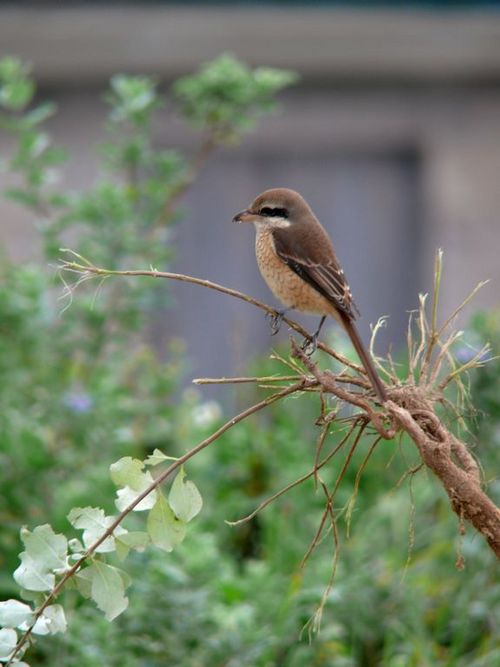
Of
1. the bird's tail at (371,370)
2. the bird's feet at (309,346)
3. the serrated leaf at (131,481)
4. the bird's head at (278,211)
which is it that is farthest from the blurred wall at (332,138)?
the serrated leaf at (131,481)

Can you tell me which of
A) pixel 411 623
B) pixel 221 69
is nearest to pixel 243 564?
pixel 411 623

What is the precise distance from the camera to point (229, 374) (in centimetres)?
786

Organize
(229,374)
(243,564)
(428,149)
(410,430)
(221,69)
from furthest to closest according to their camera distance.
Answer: (428,149) < (229,374) < (221,69) < (243,564) < (410,430)

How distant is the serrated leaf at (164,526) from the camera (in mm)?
2359

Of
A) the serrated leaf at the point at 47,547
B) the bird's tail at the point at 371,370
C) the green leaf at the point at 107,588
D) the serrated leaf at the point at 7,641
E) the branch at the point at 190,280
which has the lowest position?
the serrated leaf at the point at 7,641

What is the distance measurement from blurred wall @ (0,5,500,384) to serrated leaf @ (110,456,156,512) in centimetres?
521

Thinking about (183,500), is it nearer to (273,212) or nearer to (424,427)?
(424,427)

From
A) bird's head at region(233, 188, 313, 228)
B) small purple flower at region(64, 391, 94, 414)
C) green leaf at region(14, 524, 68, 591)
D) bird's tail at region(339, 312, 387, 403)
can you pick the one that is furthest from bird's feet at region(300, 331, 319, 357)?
small purple flower at region(64, 391, 94, 414)

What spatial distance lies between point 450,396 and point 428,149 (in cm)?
403

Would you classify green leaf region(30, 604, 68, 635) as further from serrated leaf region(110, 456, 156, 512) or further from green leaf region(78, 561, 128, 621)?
serrated leaf region(110, 456, 156, 512)

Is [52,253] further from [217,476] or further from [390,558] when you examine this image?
[390,558]

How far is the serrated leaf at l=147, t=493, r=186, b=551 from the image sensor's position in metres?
2.36

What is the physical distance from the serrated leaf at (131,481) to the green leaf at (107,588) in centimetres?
11

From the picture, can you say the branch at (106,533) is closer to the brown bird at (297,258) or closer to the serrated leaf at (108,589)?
the serrated leaf at (108,589)
